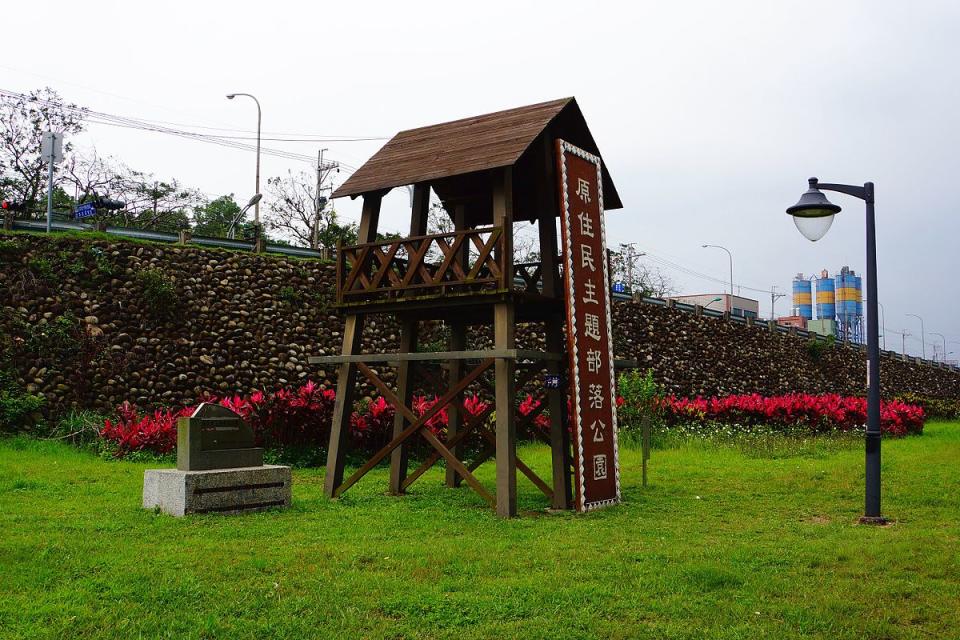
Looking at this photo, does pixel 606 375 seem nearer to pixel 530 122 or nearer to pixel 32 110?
pixel 530 122

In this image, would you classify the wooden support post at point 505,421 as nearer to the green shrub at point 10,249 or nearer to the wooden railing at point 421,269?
the wooden railing at point 421,269

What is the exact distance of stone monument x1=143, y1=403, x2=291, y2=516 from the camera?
345 inches

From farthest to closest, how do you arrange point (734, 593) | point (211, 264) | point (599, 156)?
1. point (211, 264)
2. point (599, 156)
3. point (734, 593)

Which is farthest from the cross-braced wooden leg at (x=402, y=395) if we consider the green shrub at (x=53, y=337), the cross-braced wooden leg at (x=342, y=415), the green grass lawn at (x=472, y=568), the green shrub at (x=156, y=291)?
the green shrub at (x=156, y=291)

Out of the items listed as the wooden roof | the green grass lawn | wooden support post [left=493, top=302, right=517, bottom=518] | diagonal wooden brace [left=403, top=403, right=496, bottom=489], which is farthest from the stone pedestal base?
the wooden roof

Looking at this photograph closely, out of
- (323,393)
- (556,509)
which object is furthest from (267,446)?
(556,509)

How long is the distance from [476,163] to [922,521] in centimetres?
610

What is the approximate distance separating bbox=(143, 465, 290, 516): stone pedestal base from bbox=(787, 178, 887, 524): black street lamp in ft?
20.4

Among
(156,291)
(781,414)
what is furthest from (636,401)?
(156,291)

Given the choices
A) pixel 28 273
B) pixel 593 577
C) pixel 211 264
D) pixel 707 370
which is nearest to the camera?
pixel 593 577

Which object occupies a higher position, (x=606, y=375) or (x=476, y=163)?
(x=476, y=163)

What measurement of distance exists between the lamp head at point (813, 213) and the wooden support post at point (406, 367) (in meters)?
4.45

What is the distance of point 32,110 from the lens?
3341cm

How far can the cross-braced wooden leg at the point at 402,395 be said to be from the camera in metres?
11.1
